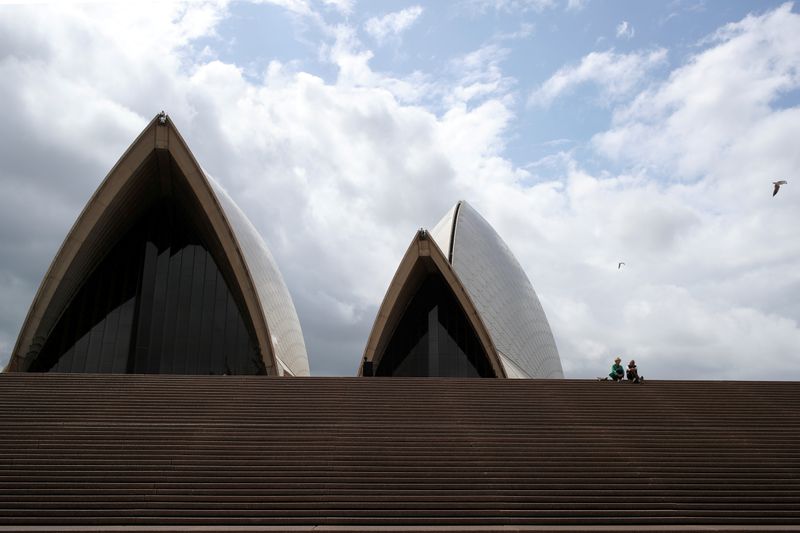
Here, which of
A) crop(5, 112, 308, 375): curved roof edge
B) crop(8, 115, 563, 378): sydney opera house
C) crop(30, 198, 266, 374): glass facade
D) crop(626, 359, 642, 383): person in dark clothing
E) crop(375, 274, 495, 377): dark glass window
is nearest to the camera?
crop(626, 359, 642, 383): person in dark clothing

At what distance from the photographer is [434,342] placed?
18.2m

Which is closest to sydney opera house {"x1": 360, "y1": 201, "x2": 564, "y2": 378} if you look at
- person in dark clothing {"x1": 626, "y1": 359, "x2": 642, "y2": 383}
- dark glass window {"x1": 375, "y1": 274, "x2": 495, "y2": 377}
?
dark glass window {"x1": 375, "y1": 274, "x2": 495, "y2": 377}

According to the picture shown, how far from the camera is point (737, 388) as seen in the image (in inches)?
431

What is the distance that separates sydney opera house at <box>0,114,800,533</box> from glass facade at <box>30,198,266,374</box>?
0.05m

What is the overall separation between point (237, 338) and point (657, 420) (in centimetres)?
1075

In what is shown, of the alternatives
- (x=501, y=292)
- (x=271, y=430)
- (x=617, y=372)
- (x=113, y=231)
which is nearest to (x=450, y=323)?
(x=501, y=292)

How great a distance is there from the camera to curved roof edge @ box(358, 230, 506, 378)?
17.3 metres

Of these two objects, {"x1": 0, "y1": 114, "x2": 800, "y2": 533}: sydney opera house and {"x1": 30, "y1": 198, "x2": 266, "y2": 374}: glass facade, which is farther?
{"x1": 30, "y1": 198, "x2": 266, "y2": 374}: glass facade

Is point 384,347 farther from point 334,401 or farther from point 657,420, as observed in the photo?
point 657,420

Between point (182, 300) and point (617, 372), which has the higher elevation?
point (182, 300)

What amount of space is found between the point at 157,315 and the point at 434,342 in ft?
23.6

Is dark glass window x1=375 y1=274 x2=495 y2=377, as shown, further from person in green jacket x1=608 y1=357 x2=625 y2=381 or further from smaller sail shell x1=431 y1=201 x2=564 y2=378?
person in green jacket x1=608 y1=357 x2=625 y2=381

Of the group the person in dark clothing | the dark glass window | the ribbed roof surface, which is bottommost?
the ribbed roof surface

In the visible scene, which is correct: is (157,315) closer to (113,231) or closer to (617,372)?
(113,231)
